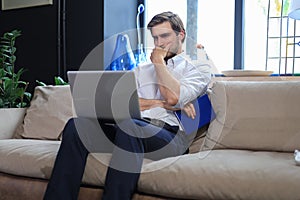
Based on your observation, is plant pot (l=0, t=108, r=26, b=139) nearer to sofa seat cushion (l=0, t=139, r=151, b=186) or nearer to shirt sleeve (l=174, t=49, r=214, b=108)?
sofa seat cushion (l=0, t=139, r=151, b=186)

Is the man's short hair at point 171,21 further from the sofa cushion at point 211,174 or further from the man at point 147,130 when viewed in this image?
the sofa cushion at point 211,174

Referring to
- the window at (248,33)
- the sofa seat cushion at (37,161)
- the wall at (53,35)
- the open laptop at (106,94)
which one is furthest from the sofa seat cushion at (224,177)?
the wall at (53,35)

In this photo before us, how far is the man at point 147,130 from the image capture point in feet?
5.11

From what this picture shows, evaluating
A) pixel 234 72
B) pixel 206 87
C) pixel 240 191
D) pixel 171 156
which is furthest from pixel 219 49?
pixel 240 191

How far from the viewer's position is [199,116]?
198 centimetres

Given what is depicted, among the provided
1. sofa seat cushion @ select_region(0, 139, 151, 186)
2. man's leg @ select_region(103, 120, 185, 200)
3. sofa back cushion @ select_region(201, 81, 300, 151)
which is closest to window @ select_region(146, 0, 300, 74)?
sofa back cushion @ select_region(201, 81, 300, 151)

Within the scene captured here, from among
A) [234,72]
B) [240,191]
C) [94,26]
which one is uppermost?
[94,26]

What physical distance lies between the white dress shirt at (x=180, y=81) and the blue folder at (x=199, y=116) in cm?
3

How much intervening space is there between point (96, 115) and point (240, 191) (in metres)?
0.68

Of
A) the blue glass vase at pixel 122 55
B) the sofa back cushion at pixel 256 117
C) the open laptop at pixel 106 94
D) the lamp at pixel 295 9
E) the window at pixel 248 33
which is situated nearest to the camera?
the open laptop at pixel 106 94

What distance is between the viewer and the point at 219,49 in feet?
10.3

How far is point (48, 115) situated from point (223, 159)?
3.94 ft

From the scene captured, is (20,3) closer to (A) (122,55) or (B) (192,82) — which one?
(A) (122,55)

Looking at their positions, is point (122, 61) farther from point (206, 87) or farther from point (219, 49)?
point (206, 87)
